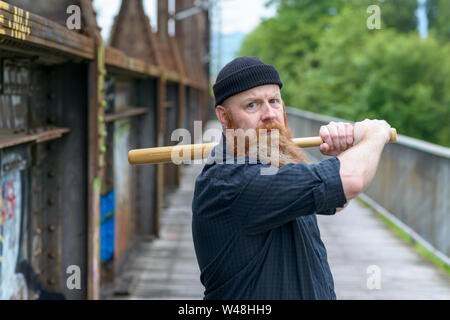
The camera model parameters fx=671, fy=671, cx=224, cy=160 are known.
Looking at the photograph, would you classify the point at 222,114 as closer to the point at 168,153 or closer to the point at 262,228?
the point at 168,153

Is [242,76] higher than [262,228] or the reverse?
higher

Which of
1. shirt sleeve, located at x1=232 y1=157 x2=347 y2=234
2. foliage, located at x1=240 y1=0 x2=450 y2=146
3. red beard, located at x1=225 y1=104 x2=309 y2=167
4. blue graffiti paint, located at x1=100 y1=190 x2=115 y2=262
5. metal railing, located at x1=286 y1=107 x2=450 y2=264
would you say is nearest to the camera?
shirt sleeve, located at x1=232 y1=157 x2=347 y2=234

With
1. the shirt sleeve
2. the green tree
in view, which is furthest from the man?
the green tree

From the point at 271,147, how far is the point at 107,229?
15.7 feet

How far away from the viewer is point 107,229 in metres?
6.90

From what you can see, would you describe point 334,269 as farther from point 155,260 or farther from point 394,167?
point 394,167

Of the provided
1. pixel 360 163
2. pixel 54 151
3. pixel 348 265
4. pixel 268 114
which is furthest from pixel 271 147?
pixel 348 265

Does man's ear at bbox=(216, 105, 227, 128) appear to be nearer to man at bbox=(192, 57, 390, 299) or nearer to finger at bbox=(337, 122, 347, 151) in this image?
man at bbox=(192, 57, 390, 299)

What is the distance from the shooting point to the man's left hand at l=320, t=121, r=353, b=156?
2490 mm

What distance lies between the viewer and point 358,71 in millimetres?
28906

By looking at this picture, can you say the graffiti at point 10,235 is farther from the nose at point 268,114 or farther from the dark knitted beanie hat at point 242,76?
the nose at point 268,114

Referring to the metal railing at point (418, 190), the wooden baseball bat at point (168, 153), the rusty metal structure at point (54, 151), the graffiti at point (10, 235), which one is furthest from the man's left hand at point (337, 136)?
the metal railing at point (418, 190)
